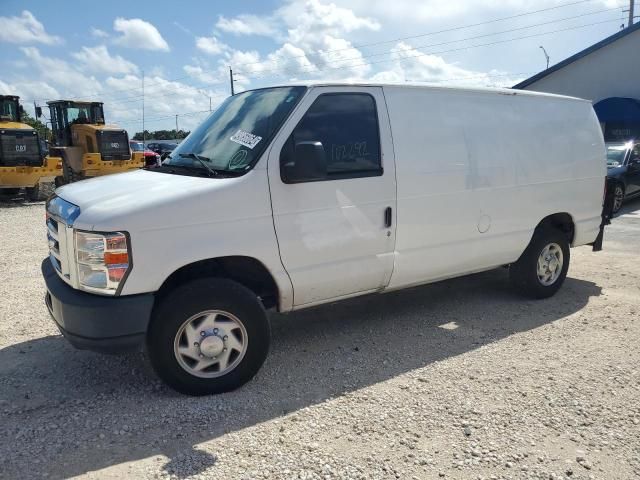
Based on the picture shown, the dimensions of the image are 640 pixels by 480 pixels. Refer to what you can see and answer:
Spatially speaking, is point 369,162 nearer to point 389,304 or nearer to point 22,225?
point 389,304

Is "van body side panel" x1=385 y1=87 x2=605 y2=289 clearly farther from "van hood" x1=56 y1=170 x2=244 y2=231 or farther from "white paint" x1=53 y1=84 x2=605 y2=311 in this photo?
"van hood" x1=56 y1=170 x2=244 y2=231

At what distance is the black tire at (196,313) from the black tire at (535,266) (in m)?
3.11

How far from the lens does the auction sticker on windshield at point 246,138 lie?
385 centimetres

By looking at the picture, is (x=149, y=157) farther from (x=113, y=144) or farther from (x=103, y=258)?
(x=113, y=144)

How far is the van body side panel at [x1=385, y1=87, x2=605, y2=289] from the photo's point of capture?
4.47 m

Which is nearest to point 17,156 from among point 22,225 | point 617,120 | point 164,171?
point 22,225

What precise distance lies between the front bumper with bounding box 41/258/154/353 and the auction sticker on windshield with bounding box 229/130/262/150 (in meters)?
1.28

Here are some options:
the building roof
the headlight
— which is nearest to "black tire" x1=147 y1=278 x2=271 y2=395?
the headlight

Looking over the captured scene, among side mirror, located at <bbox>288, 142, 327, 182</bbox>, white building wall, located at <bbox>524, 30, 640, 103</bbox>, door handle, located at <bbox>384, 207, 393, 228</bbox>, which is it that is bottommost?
door handle, located at <bbox>384, 207, 393, 228</bbox>

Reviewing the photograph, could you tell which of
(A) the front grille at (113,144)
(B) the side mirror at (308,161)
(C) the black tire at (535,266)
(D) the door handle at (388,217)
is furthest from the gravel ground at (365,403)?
(A) the front grille at (113,144)

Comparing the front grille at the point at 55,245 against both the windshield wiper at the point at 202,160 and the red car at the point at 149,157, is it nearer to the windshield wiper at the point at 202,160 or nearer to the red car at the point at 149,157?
the windshield wiper at the point at 202,160

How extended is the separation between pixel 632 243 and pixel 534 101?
177 inches

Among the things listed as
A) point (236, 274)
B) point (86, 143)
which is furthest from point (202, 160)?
point (86, 143)

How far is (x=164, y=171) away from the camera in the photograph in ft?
13.9
